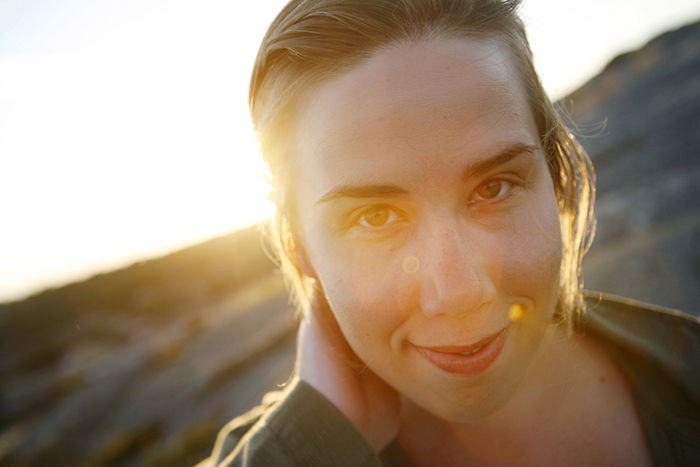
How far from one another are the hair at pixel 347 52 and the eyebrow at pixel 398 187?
25cm

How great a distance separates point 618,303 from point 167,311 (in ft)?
37.6

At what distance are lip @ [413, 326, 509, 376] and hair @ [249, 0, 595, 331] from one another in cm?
59

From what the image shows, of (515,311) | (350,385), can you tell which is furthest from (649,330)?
(350,385)

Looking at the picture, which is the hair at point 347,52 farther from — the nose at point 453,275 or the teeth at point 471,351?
the teeth at point 471,351

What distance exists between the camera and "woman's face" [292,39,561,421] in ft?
3.51

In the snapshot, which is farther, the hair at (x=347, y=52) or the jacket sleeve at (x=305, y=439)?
the jacket sleeve at (x=305, y=439)

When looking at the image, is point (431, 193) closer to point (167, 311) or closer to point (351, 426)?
point (351, 426)

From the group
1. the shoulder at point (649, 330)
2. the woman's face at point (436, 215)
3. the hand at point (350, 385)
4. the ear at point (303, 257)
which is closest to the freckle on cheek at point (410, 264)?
the woman's face at point (436, 215)

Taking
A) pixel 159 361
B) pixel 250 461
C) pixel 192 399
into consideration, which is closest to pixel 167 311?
pixel 159 361

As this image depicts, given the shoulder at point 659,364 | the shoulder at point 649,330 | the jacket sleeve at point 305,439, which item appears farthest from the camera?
the shoulder at point 649,330

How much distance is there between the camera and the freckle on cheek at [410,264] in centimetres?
113

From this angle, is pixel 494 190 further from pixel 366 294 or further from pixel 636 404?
pixel 636 404

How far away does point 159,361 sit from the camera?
7.72 meters

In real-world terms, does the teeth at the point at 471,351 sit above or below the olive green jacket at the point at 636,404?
above
